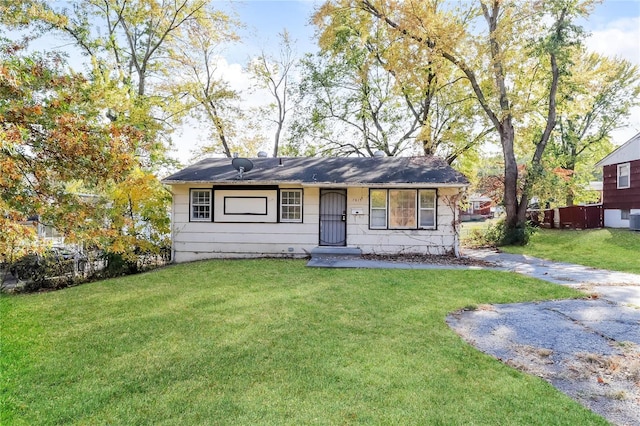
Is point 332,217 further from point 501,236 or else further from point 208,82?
point 208,82

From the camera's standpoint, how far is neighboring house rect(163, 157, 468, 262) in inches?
443

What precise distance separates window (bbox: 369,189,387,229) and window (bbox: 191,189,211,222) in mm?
5416

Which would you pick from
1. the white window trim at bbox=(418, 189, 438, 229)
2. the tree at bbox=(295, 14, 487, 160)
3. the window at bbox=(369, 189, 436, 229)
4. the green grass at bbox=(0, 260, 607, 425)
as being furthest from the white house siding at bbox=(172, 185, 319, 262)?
the tree at bbox=(295, 14, 487, 160)

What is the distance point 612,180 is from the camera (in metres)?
18.2

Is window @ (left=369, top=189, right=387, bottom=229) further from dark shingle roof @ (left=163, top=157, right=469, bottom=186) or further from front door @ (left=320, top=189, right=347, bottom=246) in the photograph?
front door @ (left=320, top=189, right=347, bottom=246)

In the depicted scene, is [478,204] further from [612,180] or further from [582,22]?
[582,22]

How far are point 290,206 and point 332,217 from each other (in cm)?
145

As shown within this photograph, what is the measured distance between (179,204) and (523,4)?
15311 mm

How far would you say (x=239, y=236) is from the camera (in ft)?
38.0

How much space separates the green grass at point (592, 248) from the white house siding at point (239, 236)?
8209 millimetres

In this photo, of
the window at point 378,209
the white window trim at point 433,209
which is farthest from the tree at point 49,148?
the white window trim at point 433,209

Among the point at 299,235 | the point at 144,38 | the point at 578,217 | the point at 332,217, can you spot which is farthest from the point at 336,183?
the point at 578,217

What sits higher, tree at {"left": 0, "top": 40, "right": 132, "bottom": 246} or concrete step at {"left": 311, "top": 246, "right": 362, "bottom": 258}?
tree at {"left": 0, "top": 40, "right": 132, "bottom": 246}

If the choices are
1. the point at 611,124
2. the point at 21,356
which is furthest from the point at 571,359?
the point at 611,124
